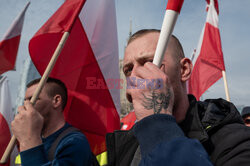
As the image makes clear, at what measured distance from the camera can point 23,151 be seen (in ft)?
5.35

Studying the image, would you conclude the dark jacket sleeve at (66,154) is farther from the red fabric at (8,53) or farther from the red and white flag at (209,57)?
the red and white flag at (209,57)

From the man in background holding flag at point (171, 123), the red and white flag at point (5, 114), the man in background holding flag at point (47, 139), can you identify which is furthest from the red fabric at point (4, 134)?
the man in background holding flag at point (171, 123)

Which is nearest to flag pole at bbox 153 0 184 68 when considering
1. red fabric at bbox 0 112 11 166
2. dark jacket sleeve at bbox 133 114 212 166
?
dark jacket sleeve at bbox 133 114 212 166

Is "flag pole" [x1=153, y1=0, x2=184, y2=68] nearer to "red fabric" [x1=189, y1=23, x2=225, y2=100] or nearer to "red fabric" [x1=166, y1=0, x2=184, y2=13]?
"red fabric" [x1=166, y1=0, x2=184, y2=13]

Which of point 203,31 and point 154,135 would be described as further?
point 203,31

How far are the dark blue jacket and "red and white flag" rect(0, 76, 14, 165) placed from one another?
173 centimetres

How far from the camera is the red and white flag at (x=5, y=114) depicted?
340 cm

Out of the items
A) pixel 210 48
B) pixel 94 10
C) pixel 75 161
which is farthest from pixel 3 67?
pixel 210 48

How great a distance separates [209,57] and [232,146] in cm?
420

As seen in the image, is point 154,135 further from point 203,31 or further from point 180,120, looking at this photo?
point 203,31

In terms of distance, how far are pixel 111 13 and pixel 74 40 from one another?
757 millimetres

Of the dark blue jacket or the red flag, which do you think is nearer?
the dark blue jacket

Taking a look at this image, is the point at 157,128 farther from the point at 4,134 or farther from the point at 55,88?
the point at 4,134

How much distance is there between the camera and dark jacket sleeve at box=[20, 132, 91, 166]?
1.61 meters
